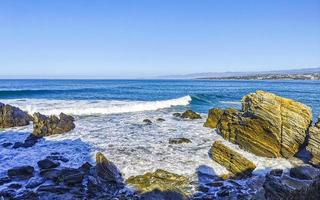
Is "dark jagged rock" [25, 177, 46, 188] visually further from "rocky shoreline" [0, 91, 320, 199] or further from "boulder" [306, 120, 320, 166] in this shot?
"boulder" [306, 120, 320, 166]

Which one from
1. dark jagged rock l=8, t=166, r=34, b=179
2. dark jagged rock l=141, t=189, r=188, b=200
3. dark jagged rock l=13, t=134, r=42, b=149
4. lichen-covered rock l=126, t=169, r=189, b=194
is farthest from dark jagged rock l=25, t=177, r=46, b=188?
dark jagged rock l=13, t=134, r=42, b=149

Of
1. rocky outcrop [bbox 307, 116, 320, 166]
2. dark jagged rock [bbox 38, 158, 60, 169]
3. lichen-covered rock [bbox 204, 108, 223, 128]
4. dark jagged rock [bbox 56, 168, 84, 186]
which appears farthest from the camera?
lichen-covered rock [bbox 204, 108, 223, 128]

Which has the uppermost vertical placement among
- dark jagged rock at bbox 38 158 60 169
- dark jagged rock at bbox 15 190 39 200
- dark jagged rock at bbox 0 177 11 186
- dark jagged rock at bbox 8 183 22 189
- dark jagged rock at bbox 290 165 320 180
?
dark jagged rock at bbox 38 158 60 169

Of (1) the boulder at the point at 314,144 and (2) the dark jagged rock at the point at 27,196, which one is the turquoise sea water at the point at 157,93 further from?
(2) the dark jagged rock at the point at 27,196

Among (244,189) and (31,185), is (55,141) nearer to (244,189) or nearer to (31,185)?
(31,185)

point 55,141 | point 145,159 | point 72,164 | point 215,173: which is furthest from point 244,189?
point 55,141

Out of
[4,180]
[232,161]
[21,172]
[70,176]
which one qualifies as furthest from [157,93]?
[4,180]

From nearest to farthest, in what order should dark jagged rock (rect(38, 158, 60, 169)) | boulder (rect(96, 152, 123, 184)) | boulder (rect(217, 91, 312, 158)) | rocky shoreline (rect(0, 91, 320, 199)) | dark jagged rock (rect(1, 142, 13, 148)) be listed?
rocky shoreline (rect(0, 91, 320, 199))
boulder (rect(96, 152, 123, 184))
dark jagged rock (rect(38, 158, 60, 169))
boulder (rect(217, 91, 312, 158))
dark jagged rock (rect(1, 142, 13, 148))

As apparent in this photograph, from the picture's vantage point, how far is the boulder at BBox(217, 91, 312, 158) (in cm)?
1348

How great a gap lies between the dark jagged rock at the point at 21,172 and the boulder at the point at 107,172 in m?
2.31

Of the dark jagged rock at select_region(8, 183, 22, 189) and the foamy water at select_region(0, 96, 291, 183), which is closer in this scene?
the dark jagged rock at select_region(8, 183, 22, 189)

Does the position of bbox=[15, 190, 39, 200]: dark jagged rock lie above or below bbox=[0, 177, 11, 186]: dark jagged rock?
below

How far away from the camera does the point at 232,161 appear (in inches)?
466

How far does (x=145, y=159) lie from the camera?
41.4 ft
